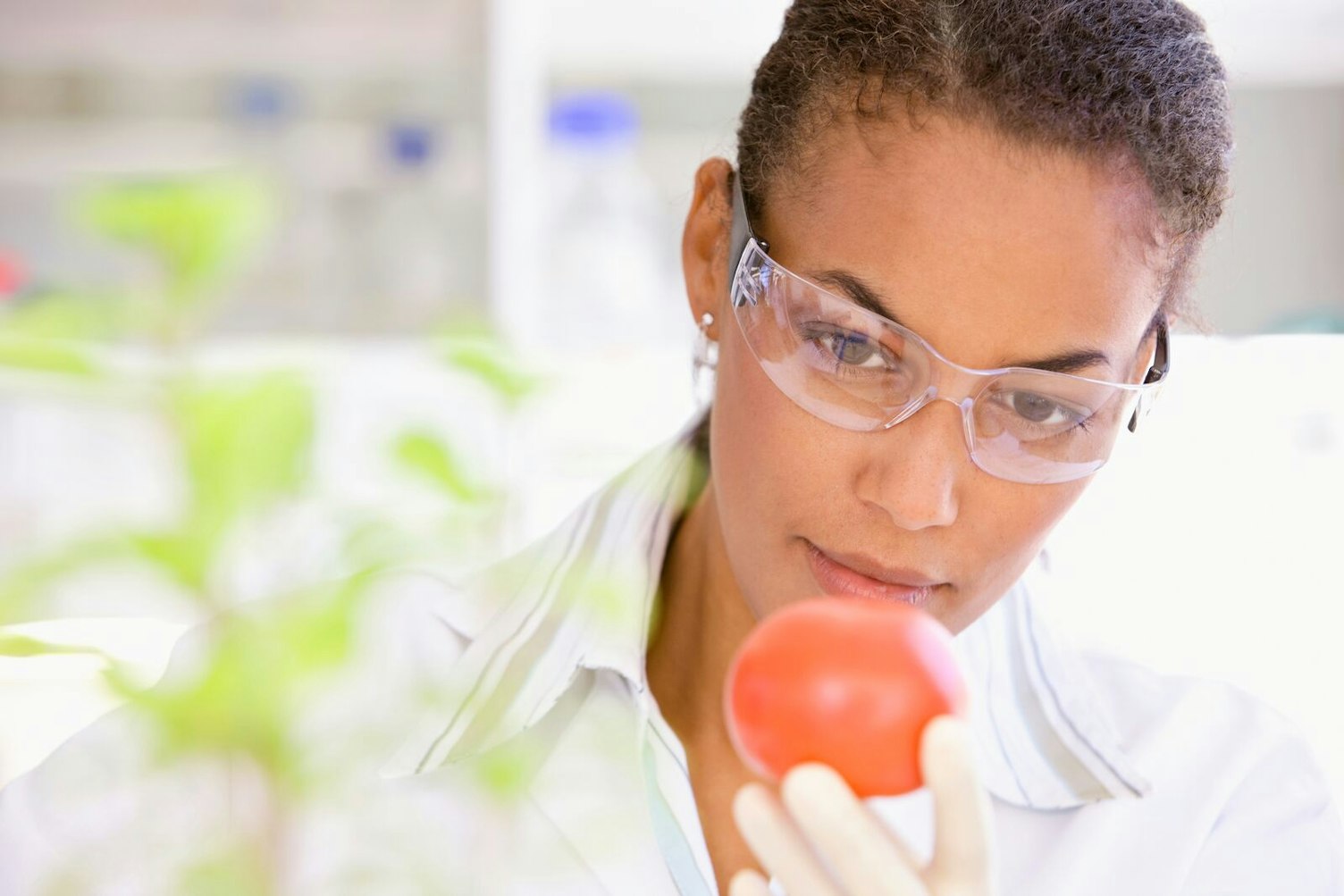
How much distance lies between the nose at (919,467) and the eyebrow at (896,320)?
6 cm

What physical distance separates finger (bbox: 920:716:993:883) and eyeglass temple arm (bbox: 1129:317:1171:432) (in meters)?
0.50

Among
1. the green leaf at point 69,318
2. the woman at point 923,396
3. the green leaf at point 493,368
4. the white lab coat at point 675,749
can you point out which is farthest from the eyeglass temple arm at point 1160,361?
the green leaf at point 69,318

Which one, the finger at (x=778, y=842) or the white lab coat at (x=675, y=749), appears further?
the white lab coat at (x=675, y=749)

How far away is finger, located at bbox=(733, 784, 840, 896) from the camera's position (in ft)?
1.85

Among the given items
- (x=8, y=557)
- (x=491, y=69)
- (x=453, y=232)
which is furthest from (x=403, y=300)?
(x=8, y=557)

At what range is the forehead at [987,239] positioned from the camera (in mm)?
838

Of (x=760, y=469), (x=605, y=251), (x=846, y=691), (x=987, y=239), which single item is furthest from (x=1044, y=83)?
(x=605, y=251)

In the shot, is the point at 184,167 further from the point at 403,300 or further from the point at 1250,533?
the point at 1250,533

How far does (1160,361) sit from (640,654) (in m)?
0.48

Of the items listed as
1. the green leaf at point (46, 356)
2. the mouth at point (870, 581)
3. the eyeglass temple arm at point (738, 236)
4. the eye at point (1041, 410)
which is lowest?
the mouth at point (870, 581)

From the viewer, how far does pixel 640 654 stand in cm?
107

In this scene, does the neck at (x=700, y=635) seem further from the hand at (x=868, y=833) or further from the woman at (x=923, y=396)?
the hand at (x=868, y=833)

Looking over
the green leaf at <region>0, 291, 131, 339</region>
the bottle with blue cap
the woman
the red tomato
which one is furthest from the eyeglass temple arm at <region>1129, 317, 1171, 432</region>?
the bottle with blue cap

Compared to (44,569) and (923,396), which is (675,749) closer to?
(923,396)
